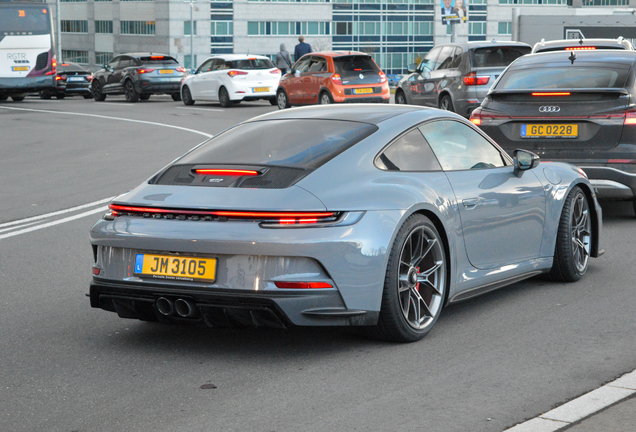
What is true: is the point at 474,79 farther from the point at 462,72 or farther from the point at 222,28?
the point at 222,28

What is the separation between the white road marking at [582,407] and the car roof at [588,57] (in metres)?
5.77

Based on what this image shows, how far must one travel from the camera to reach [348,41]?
11556cm

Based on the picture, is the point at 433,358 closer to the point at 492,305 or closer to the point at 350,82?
the point at 492,305

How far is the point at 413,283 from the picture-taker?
17.7 feet

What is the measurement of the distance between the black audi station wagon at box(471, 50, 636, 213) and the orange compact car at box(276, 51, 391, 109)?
49.2 ft

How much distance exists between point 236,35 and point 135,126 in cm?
8788

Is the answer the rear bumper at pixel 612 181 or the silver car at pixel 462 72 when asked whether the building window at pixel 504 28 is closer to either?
the silver car at pixel 462 72

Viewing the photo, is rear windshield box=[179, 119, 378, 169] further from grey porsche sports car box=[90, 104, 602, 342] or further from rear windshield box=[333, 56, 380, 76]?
rear windshield box=[333, 56, 380, 76]

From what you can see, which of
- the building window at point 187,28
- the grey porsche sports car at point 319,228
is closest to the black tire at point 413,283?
Result: the grey porsche sports car at point 319,228

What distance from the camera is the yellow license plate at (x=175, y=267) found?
16.1ft

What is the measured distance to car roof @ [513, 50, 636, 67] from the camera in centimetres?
979

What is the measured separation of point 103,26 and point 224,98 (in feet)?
294

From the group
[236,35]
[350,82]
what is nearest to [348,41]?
[236,35]

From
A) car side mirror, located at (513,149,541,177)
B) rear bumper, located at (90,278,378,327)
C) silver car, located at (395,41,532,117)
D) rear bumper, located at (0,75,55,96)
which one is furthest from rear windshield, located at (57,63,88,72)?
rear bumper, located at (90,278,378,327)
